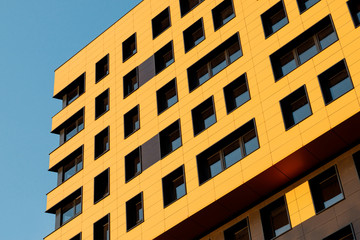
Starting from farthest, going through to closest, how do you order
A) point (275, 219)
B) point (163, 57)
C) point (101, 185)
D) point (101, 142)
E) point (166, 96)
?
point (101, 142) < point (163, 57) < point (101, 185) < point (166, 96) < point (275, 219)

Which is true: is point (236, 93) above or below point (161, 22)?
below

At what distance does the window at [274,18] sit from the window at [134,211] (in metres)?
12.8

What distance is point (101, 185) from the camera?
45312 mm

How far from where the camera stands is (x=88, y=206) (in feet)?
146

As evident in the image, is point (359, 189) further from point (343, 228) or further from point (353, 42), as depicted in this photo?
point (353, 42)

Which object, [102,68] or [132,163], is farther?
[102,68]

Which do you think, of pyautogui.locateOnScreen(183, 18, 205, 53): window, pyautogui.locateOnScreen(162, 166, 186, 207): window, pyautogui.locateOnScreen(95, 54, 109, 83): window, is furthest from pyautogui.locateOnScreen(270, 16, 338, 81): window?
pyautogui.locateOnScreen(95, 54, 109, 83): window

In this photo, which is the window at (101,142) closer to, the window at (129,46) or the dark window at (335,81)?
the window at (129,46)

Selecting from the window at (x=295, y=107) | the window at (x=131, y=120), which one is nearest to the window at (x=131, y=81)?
the window at (x=131, y=120)

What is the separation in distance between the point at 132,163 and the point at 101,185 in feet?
9.80

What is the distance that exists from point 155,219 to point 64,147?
44.6ft

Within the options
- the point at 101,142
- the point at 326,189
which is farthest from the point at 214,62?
the point at 326,189

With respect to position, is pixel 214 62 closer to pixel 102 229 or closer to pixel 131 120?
pixel 131 120

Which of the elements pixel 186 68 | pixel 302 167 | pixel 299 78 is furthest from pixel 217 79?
pixel 302 167
